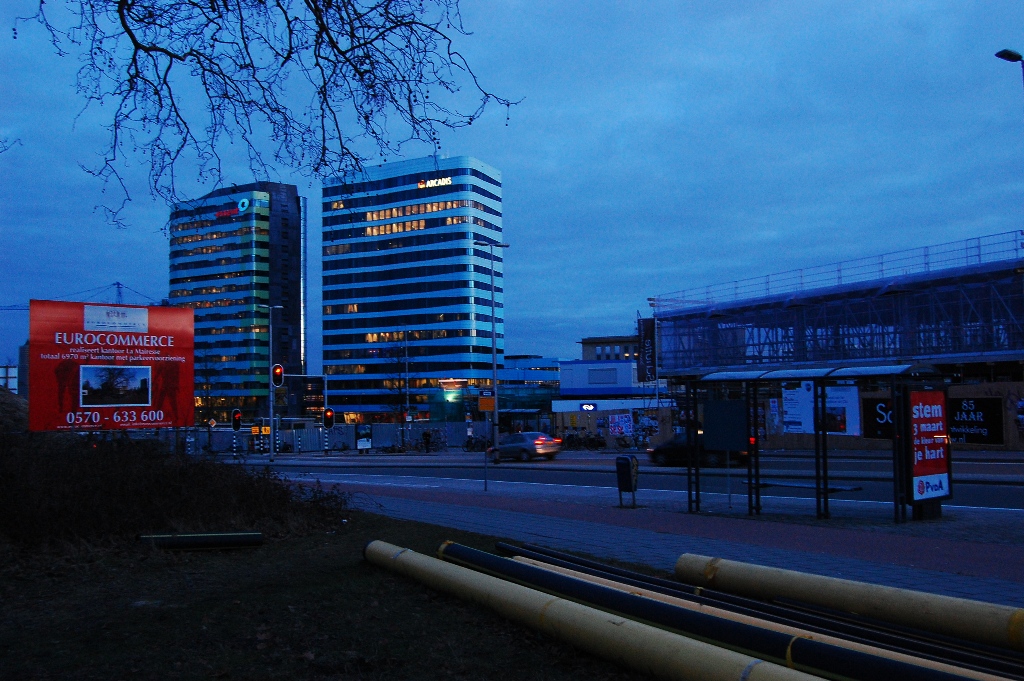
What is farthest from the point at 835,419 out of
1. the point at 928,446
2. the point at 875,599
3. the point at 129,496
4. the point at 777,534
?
the point at 129,496

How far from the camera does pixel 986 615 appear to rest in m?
5.00

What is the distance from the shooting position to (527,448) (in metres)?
35.9

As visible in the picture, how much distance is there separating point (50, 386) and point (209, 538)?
1112 cm

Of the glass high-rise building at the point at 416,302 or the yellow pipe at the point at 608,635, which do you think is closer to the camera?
the yellow pipe at the point at 608,635

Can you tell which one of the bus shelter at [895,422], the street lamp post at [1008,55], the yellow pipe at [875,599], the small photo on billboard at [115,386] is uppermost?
the street lamp post at [1008,55]

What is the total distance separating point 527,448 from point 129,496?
26.7 metres

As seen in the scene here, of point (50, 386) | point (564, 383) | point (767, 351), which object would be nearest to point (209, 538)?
point (50, 386)

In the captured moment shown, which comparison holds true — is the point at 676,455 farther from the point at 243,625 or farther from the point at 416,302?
the point at 416,302

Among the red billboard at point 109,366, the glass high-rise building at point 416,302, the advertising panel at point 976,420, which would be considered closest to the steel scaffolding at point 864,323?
the advertising panel at point 976,420

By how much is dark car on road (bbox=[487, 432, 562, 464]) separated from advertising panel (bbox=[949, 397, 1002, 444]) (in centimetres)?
1574

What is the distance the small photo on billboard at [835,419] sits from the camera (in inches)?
543

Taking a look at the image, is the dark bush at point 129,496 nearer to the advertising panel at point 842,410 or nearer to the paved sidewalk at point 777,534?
the paved sidewalk at point 777,534

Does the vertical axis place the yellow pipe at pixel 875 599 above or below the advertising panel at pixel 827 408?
below

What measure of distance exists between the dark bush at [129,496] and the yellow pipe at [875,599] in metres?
5.62
